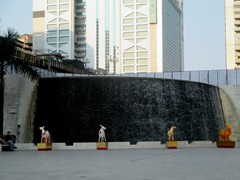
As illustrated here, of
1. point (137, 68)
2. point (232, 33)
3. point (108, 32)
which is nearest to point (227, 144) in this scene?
point (232, 33)

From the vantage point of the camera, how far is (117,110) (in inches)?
1393

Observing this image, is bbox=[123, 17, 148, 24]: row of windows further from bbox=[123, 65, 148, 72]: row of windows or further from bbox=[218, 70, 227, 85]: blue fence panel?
bbox=[218, 70, 227, 85]: blue fence panel

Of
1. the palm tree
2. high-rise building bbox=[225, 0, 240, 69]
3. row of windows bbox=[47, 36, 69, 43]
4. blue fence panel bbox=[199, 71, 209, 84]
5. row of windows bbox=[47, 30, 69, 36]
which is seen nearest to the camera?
the palm tree

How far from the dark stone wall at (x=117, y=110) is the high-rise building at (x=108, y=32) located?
136m

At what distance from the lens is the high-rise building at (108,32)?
577 feet

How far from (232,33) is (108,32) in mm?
50994

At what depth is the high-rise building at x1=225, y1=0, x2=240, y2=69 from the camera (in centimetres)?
15400

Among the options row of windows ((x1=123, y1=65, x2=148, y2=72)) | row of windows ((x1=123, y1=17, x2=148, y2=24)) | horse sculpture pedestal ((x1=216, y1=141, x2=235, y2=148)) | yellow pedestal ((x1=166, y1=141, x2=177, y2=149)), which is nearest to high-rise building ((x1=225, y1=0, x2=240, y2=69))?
row of windows ((x1=123, y1=17, x2=148, y2=24))

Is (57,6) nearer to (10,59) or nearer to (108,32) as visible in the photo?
(108,32)

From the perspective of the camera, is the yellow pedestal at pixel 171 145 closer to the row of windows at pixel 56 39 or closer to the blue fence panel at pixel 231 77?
the blue fence panel at pixel 231 77

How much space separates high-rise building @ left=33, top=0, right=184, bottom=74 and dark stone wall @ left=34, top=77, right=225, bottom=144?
13606 centimetres

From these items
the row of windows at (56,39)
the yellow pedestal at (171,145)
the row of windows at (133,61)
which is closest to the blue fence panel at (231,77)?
the yellow pedestal at (171,145)

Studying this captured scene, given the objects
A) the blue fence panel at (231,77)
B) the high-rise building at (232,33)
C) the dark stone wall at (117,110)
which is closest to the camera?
the dark stone wall at (117,110)

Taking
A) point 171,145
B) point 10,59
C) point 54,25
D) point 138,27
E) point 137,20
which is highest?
point 137,20
